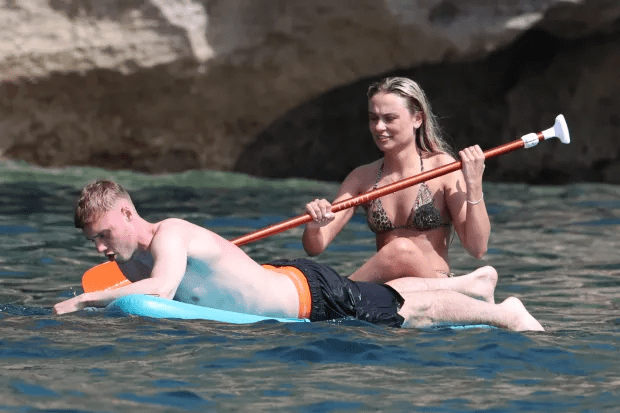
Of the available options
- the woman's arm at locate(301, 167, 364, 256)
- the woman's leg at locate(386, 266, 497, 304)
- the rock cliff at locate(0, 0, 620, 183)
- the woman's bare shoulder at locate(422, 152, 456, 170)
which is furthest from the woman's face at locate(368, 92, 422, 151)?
the rock cliff at locate(0, 0, 620, 183)

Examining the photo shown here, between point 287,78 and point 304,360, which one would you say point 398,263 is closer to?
point 304,360

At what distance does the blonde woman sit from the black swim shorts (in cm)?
40

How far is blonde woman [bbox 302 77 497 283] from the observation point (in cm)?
528

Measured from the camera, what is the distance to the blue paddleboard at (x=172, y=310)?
4.48 m

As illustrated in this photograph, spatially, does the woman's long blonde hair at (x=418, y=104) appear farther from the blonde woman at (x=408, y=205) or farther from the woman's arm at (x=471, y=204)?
the woman's arm at (x=471, y=204)

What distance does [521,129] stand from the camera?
1145 centimetres

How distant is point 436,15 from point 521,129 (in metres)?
1.98

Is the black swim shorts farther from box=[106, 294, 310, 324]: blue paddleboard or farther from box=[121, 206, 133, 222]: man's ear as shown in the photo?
box=[121, 206, 133, 222]: man's ear

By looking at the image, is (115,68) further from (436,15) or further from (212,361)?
(212,361)

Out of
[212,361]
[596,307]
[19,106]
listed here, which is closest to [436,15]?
[19,106]

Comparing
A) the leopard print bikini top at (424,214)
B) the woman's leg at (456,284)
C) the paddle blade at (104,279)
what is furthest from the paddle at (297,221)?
the woman's leg at (456,284)

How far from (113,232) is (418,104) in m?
1.66

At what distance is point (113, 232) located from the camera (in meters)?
4.48

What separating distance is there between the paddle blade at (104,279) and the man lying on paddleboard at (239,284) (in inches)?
8.8
